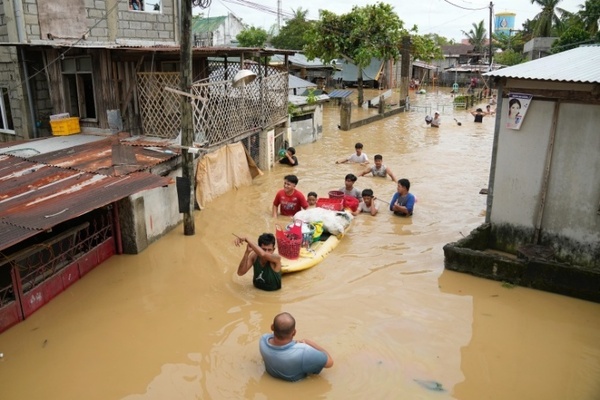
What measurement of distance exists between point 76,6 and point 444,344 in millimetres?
11647

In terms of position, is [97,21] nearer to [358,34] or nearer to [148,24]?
[148,24]

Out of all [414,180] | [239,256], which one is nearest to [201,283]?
[239,256]

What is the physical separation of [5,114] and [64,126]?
275 cm

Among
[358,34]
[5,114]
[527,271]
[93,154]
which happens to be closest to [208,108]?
[93,154]

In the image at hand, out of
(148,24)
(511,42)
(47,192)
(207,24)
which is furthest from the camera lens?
(511,42)

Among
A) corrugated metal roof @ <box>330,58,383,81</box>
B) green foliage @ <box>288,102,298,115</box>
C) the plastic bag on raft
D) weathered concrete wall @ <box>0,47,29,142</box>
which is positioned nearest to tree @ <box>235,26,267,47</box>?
corrugated metal roof @ <box>330,58,383,81</box>

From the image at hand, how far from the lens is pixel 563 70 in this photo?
7281 millimetres

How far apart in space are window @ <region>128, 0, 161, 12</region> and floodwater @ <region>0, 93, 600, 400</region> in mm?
7241

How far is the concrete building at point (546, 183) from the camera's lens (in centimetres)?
714

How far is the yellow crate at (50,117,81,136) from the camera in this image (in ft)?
37.0

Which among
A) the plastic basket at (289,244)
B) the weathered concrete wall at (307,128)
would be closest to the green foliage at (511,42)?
the weathered concrete wall at (307,128)

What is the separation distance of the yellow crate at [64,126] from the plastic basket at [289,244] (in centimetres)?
646

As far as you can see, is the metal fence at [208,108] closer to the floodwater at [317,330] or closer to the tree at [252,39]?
the floodwater at [317,330]

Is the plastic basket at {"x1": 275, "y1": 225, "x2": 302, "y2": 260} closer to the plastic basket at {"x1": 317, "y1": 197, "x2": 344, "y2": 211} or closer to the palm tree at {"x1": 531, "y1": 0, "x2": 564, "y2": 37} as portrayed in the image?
the plastic basket at {"x1": 317, "y1": 197, "x2": 344, "y2": 211}
